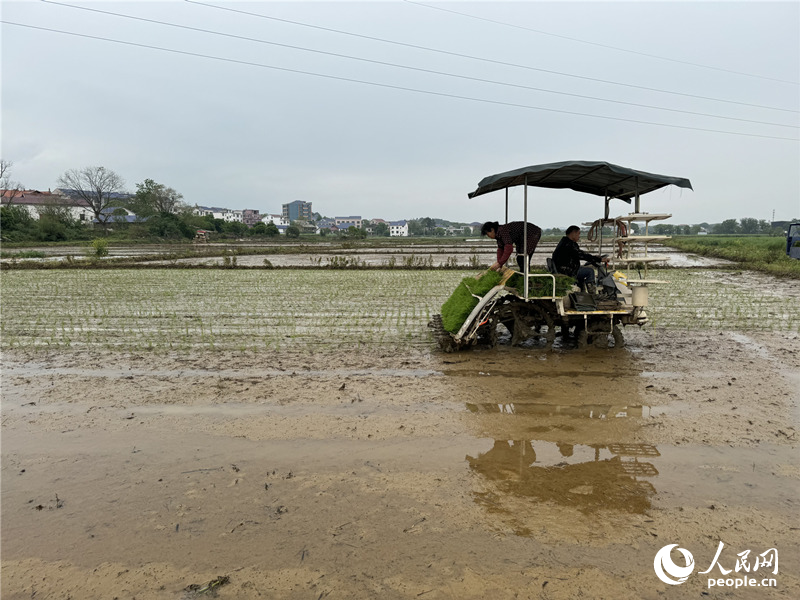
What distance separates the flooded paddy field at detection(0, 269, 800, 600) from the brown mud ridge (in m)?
0.02

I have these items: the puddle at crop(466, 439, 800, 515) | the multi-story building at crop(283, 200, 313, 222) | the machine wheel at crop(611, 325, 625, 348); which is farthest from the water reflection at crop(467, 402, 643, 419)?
the multi-story building at crop(283, 200, 313, 222)

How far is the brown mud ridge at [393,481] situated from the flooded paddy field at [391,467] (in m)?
0.02

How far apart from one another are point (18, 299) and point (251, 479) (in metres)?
13.5

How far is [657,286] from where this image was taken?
51.6ft

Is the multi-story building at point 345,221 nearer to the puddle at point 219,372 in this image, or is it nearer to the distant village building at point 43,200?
the distant village building at point 43,200

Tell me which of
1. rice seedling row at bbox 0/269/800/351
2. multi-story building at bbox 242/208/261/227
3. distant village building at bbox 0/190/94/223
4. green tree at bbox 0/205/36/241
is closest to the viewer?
rice seedling row at bbox 0/269/800/351

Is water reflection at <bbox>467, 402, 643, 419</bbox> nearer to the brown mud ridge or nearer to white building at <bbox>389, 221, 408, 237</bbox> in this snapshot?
the brown mud ridge

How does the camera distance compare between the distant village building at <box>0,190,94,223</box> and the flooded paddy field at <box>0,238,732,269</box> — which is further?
the distant village building at <box>0,190,94,223</box>

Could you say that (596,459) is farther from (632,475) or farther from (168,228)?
(168,228)

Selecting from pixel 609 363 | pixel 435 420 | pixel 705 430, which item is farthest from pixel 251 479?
pixel 609 363

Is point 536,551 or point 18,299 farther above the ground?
point 18,299

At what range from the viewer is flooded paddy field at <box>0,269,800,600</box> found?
274 cm

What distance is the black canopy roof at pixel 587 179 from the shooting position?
21.8 ft

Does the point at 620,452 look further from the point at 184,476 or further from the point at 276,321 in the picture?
the point at 276,321
